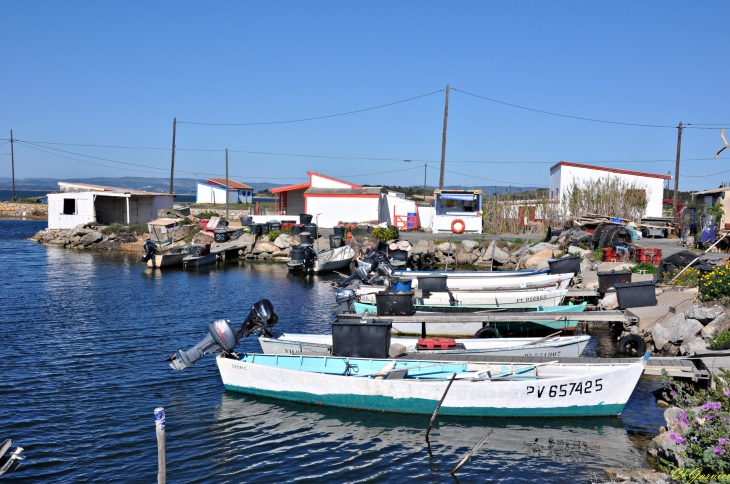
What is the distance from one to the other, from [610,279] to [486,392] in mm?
11489

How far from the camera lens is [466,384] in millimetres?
13383

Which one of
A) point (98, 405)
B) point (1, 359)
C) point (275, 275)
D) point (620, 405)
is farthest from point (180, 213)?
point (620, 405)

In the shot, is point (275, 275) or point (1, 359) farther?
point (275, 275)

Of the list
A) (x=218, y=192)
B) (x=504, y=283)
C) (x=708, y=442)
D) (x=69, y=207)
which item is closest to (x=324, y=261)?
(x=504, y=283)

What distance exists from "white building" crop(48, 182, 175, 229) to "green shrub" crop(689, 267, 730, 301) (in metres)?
45.2

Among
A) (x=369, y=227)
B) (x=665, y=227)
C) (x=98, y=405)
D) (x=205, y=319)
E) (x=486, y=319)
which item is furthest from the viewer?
(x=369, y=227)

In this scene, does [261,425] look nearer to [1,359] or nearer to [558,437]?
[558,437]

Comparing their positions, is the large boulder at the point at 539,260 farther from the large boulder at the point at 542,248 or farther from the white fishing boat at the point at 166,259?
the white fishing boat at the point at 166,259

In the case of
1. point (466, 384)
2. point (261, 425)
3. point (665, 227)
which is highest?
point (665, 227)

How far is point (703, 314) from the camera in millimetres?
17109

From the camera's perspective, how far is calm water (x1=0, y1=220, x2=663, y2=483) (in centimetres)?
1147

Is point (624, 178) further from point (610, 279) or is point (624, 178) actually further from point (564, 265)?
point (610, 279)

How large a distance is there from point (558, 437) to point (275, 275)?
25.3 meters

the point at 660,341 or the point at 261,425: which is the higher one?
the point at 660,341
